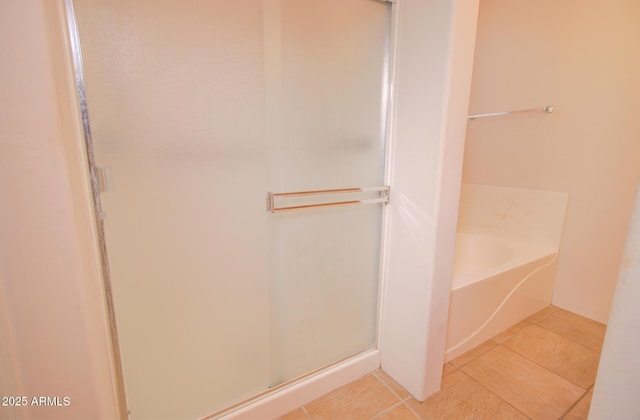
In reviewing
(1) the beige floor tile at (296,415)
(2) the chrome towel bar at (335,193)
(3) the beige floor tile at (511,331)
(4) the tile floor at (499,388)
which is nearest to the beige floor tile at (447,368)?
(4) the tile floor at (499,388)

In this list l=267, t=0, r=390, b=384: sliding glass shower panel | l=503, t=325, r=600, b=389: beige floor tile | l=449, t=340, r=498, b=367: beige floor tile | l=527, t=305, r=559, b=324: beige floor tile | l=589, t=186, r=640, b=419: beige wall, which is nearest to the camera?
l=589, t=186, r=640, b=419: beige wall

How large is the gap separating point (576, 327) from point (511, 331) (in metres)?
0.43

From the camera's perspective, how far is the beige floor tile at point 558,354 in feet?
4.66

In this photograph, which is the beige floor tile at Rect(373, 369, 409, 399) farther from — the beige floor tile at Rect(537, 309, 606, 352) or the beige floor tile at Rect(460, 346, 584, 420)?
the beige floor tile at Rect(537, 309, 606, 352)

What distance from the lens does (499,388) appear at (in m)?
1.35

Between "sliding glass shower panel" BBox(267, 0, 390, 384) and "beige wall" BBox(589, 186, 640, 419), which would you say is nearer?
"beige wall" BBox(589, 186, 640, 419)

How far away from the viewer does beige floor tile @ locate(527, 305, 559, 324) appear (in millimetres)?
1898

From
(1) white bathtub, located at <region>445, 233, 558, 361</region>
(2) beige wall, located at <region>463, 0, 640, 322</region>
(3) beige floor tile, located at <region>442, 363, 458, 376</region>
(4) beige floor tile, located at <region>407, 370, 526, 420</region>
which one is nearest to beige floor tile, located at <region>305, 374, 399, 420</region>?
(4) beige floor tile, located at <region>407, 370, 526, 420</region>

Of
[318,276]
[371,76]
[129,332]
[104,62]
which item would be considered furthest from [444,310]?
[104,62]

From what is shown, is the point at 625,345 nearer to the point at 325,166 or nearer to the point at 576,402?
the point at 325,166

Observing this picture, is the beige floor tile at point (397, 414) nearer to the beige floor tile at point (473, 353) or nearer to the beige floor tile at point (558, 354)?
the beige floor tile at point (473, 353)

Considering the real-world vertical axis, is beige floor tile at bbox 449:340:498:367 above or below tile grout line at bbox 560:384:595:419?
below

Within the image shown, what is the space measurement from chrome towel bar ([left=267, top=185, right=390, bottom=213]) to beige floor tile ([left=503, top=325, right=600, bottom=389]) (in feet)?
4.03

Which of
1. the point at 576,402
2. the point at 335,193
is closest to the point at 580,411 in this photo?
the point at 576,402
